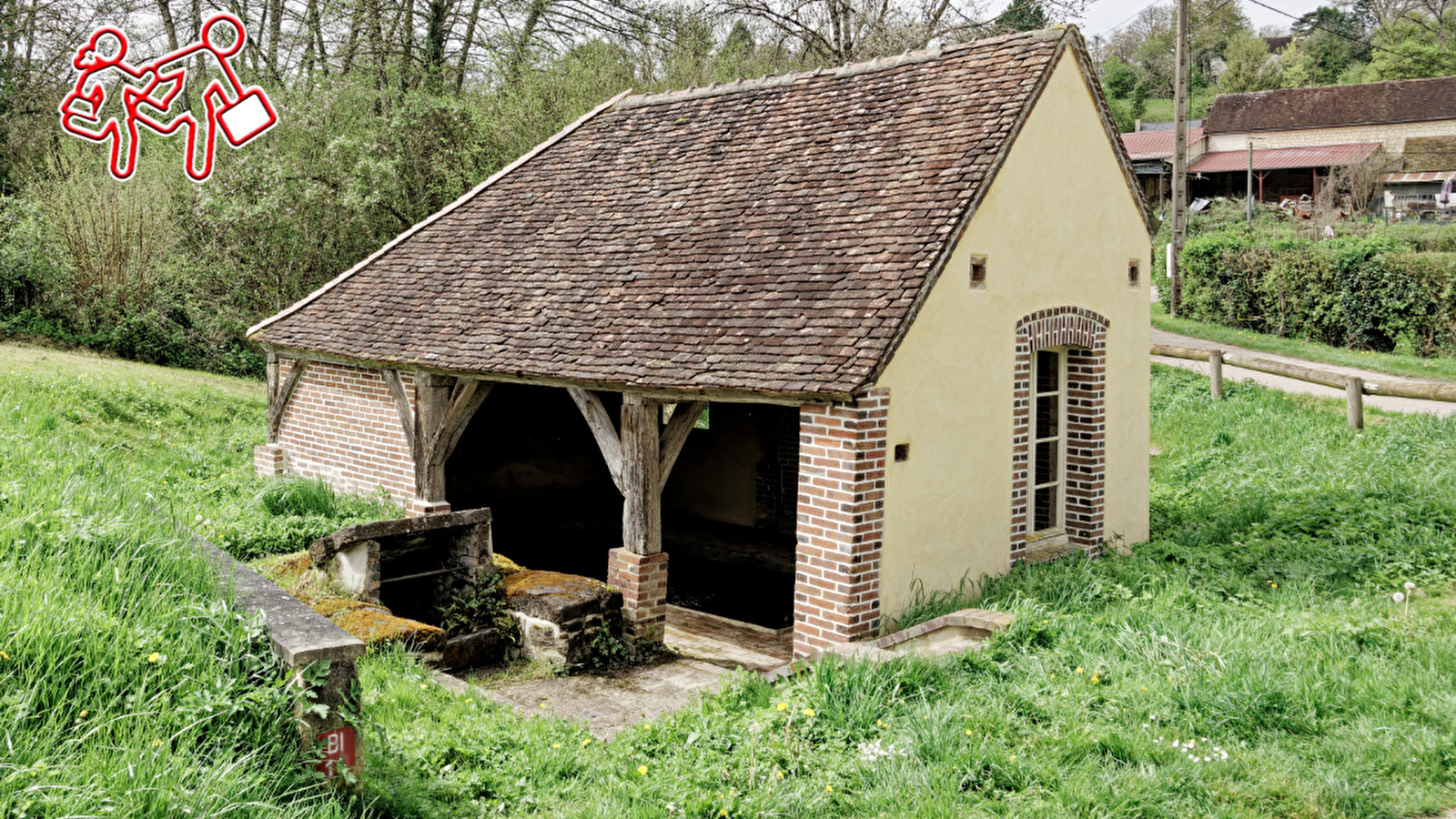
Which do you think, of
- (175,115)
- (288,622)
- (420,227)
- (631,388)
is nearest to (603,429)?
(631,388)

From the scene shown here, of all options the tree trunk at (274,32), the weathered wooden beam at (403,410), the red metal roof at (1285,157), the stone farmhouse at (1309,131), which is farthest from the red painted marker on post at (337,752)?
the stone farmhouse at (1309,131)

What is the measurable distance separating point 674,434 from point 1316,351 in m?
15.5

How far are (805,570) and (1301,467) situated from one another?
283 inches

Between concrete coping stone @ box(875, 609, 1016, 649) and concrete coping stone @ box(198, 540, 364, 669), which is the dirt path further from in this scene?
concrete coping stone @ box(198, 540, 364, 669)

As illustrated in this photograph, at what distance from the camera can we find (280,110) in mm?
18234

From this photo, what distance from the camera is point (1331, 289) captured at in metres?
19.9

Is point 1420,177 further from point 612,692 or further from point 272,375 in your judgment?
point 612,692

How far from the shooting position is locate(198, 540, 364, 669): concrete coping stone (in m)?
3.81

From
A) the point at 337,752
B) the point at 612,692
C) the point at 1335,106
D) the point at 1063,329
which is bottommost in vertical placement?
the point at 612,692

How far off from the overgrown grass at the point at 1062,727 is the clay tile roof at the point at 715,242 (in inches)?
86.4

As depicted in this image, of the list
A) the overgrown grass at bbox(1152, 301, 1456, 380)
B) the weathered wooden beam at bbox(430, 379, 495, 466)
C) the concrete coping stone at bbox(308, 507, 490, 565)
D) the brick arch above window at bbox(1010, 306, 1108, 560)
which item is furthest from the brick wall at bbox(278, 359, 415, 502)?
the overgrown grass at bbox(1152, 301, 1456, 380)

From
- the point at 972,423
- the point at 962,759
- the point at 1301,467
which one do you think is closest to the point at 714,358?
the point at 972,423

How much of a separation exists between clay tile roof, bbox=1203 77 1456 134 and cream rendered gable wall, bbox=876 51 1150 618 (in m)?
35.7

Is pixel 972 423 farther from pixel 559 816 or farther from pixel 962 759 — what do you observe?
pixel 559 816
